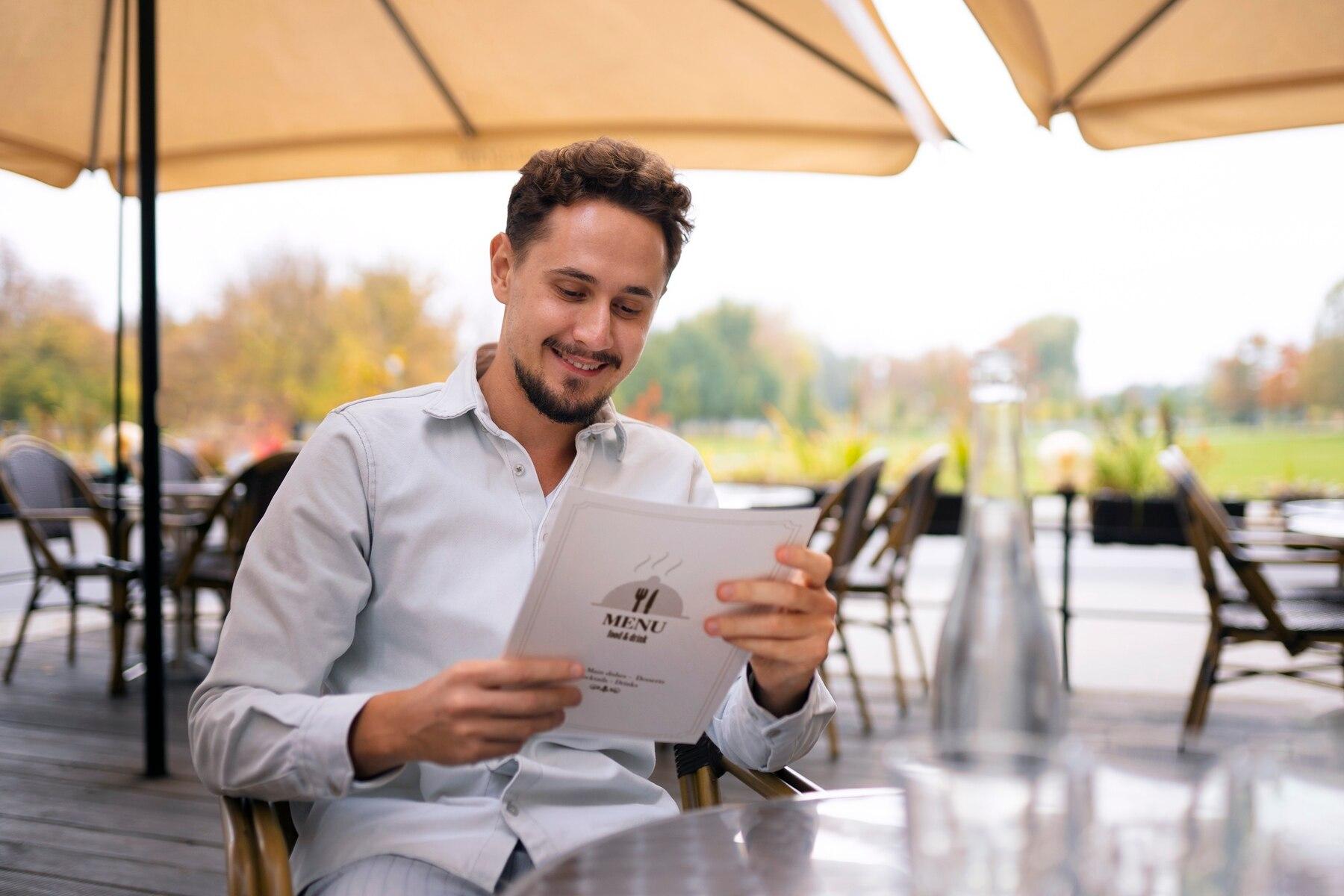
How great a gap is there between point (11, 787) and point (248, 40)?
2210 mm

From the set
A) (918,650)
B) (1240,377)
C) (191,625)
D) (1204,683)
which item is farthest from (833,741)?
(1240,377)

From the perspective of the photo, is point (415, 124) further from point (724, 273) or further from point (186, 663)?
point (724, 273)

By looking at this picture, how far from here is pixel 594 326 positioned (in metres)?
1.27

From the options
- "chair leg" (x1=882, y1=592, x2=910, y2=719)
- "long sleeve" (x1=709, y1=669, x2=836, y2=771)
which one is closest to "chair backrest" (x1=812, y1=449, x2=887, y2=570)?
"chair leg" (x1=882, y1=592, x2=910, y2=719)

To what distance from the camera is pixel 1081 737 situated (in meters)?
0.59

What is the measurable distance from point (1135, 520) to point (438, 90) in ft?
11.1

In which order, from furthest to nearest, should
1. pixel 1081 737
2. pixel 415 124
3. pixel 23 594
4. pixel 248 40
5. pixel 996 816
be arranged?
pixel 23 594 < pixel 415 124 < pixel 248 40 < pixel 1081 737 < pixel 996 816

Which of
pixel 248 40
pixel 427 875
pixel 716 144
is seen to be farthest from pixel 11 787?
pixel 716 144

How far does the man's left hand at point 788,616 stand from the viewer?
2.90 feet

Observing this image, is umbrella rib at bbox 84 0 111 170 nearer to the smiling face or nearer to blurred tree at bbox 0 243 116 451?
blurred tree at bbox 0 243 116 451

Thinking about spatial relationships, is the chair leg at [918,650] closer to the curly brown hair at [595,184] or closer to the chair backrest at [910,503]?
the chair backrest at [910,503]

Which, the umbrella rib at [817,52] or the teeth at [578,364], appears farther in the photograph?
the umbrella rib at [817,52]

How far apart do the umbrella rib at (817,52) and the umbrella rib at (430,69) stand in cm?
95

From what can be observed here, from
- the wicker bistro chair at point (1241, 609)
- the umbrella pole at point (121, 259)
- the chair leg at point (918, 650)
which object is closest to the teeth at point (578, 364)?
the umbrella pole at point (121, 259)
